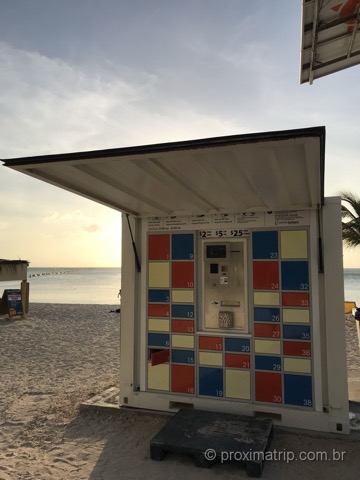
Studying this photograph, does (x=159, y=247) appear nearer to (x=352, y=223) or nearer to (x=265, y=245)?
(x=265, y=245)

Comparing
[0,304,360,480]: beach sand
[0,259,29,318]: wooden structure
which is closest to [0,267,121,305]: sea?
[0,259,29,318]: wooden structure

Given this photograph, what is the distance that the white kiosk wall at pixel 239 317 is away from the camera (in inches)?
171

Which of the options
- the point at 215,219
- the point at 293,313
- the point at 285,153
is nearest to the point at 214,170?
the point at 285,153

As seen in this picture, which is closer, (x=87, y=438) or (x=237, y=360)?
(x=87, y=438)

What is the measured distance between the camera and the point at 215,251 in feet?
16.2

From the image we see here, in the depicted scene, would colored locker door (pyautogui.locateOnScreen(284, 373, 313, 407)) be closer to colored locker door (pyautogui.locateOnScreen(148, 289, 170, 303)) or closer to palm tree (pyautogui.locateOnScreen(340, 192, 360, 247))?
colored locker door (pyautogui.locateOnScreen(148, 289, 170, 303))

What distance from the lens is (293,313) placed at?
4496mm

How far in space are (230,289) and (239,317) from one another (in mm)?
353

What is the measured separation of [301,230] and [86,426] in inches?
132

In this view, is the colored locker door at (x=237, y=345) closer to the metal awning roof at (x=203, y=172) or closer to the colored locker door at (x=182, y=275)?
the colored locker door at (x=182, y=275)

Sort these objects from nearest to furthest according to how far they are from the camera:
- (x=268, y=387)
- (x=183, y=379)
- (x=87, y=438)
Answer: (x=87, y=438)
(x=268, y=387)
(x=183, y=379)

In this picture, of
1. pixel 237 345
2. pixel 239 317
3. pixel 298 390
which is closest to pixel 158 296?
pixel 239 317

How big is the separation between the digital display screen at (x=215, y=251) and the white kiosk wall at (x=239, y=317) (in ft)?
0.04

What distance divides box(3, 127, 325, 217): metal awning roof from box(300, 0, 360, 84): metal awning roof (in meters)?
2.75
